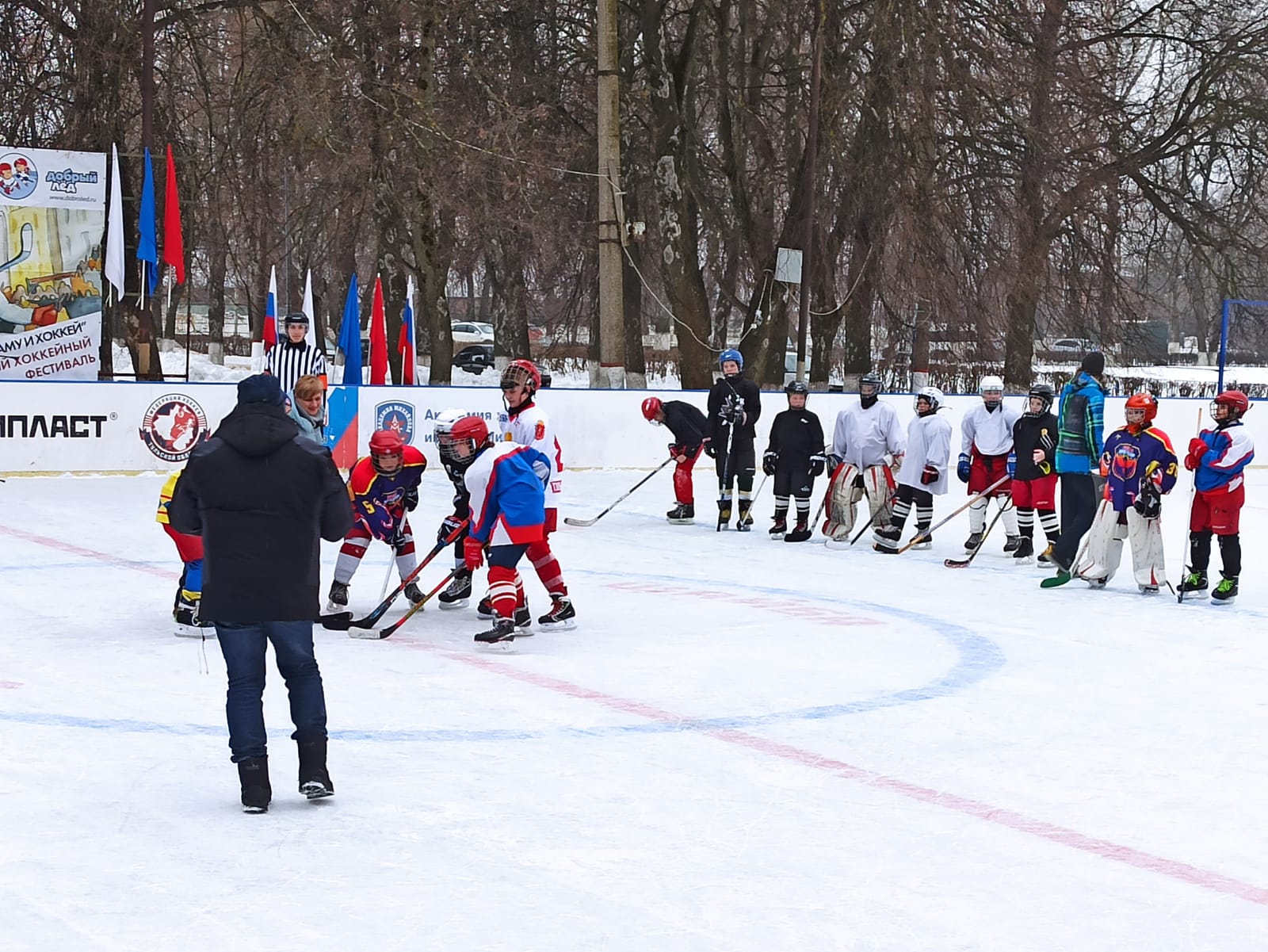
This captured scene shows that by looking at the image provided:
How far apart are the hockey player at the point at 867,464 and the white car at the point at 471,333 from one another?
36.4 m

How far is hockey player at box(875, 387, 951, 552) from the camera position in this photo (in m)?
13.2

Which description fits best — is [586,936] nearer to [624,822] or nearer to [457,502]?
[624,822]

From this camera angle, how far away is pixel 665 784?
5621 millimetres

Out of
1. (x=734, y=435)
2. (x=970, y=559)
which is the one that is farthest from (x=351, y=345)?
(x=970, y=559)

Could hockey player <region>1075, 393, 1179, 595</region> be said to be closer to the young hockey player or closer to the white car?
the young hockey player

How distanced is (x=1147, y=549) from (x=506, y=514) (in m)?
4.78

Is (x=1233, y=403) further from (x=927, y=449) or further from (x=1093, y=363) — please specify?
(x=927, y=449)

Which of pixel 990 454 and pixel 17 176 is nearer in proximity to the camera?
pixel 990 454

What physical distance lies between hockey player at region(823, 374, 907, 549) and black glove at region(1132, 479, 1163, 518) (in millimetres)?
3124

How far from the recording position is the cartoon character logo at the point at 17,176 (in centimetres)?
1825

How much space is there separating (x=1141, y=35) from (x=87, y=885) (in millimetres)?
25032

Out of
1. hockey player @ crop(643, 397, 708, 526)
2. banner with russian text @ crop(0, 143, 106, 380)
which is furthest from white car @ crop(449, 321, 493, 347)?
hockey player @ crop(643, 397, 708, 526)

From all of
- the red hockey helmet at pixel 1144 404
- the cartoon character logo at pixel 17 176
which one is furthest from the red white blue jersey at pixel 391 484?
the cartoon character logo at pixel 17 176

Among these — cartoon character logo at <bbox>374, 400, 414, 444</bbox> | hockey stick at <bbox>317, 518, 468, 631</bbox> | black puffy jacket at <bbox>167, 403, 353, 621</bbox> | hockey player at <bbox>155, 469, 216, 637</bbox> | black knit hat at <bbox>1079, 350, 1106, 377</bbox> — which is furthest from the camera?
cartoon character logo at <bbox>374, 400, 414, 444</bbox>
